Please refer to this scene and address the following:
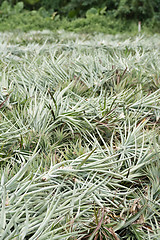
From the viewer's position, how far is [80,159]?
44.8 inches

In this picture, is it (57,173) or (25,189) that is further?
(57,173)

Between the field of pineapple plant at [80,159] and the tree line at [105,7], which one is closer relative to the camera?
the field of pineapple plant at [80,159]

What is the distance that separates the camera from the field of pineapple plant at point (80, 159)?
3.00 feet

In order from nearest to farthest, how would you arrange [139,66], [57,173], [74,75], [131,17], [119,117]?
[57,173]
[119,117]
[74,75]
[139,66]
[131,17]

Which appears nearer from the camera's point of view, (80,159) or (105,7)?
(80,159)

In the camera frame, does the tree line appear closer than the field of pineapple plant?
No

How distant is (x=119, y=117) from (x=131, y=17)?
5.59 metres

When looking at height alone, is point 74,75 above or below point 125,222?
above

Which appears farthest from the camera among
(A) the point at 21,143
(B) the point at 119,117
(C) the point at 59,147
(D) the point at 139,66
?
(D) the point at 139,66

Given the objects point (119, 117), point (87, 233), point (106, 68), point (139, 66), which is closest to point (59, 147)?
point (119, 117)

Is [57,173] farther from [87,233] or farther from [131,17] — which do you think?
[131,17]

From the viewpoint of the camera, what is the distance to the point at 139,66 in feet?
7.05

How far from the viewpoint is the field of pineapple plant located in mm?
915

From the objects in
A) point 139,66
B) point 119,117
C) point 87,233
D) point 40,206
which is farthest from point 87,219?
point 139,66
